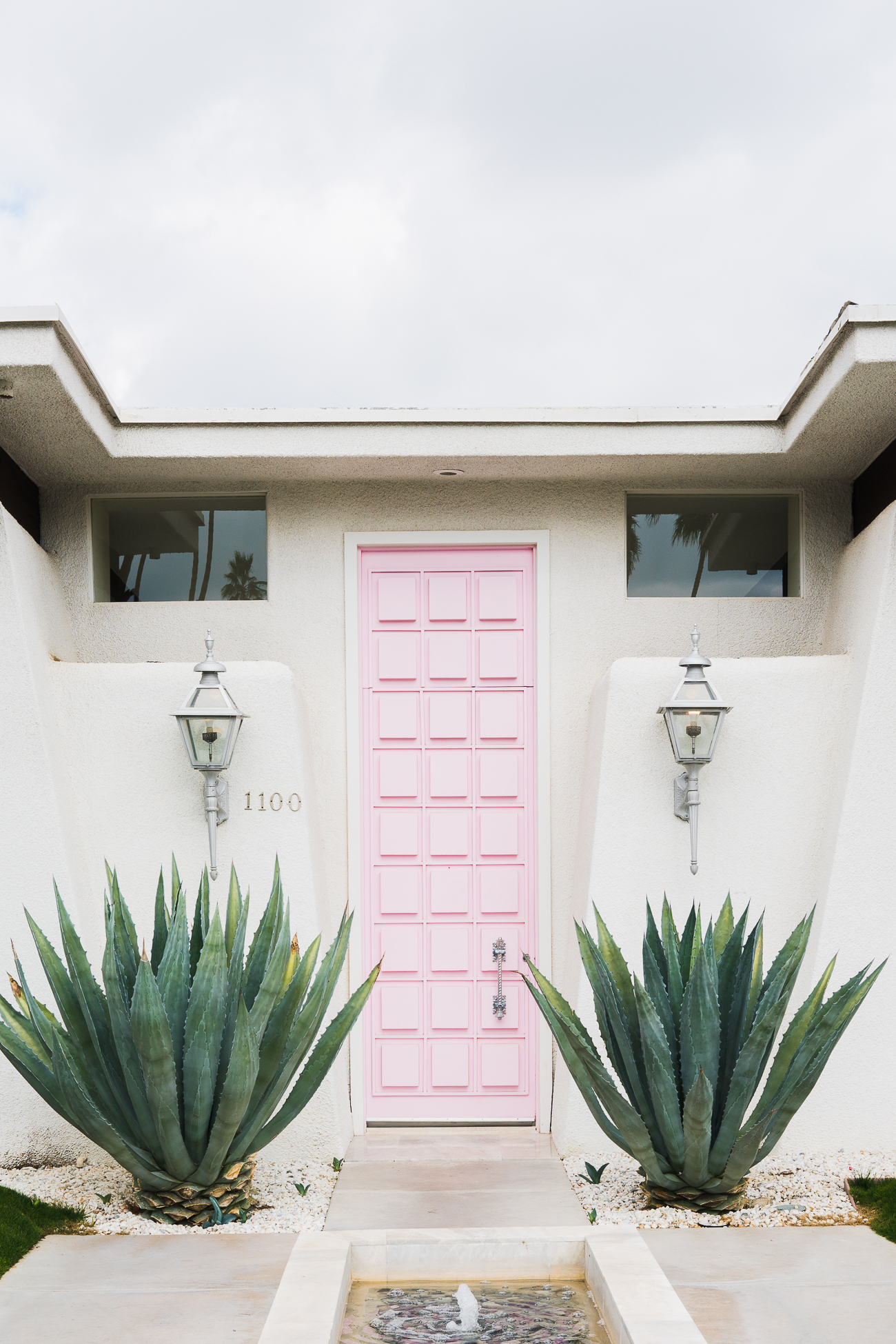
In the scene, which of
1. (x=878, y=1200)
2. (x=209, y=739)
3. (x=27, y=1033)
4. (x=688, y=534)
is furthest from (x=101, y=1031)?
(x=688, y=534)

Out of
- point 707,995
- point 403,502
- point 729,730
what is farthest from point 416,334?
point 707,995

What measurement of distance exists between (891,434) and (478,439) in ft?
6.62

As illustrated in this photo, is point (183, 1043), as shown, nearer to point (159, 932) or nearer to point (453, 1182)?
point (159, 932)

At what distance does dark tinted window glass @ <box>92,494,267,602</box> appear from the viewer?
5699 mm

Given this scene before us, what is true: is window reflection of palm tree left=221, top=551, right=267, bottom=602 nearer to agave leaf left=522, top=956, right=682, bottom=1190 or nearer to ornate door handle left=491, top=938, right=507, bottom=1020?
ornate door handle left=491, top=938, right=507, bottom=1020

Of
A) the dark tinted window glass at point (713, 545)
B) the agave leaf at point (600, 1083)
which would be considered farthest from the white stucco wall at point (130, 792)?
the dark tinted window glass at point (713, 545)

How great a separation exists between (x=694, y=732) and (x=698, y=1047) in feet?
5.15

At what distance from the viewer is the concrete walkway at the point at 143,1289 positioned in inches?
112

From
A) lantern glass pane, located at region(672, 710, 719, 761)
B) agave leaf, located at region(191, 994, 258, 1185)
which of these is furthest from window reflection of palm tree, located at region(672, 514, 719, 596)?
agave leaf, located at region(191, 994, 258, 1185)

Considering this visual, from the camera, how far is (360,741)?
5.43 meters

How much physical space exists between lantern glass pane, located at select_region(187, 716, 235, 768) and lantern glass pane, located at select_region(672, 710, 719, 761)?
210 cm

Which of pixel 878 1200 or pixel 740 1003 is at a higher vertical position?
pixel 740 1003

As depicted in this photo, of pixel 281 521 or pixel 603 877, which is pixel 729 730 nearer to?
pixel 603 877

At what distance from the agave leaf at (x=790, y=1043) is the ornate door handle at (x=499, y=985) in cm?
184
